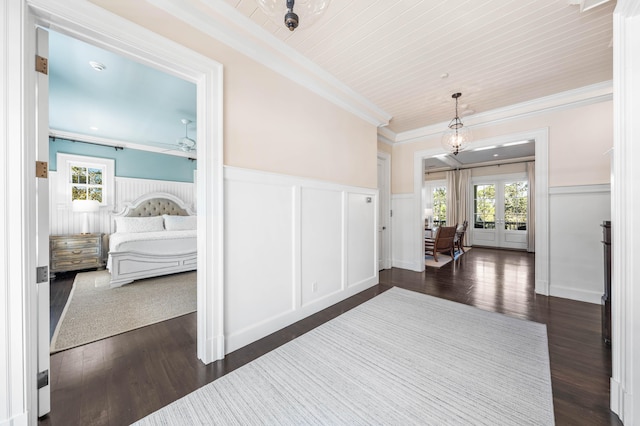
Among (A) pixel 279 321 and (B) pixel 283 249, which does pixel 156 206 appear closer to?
(B) pixel 283 249

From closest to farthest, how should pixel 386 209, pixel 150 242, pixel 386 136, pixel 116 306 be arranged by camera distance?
pixel 116 306, pixel 150 242, pixel 386 136, pixel 386 209

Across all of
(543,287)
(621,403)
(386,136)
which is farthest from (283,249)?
(543,287)

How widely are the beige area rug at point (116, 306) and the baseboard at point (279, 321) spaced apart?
1.10 metres

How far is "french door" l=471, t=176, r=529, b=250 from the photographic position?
703 cm

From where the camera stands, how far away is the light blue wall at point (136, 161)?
4.74m

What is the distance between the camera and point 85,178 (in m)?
4.96

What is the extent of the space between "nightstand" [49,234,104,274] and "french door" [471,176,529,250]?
1007 cm

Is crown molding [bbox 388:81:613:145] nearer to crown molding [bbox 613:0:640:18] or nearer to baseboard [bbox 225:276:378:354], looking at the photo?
crown molding [bbox 613:0:640:18]

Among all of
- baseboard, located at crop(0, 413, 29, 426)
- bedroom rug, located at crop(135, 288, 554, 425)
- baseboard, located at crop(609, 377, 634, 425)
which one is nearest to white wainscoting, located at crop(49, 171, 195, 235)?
baseboard, located at crop(0, 413, 29, 426)

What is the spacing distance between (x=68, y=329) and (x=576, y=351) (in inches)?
183

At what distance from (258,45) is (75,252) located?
5.13 metres

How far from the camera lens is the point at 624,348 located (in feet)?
4.29

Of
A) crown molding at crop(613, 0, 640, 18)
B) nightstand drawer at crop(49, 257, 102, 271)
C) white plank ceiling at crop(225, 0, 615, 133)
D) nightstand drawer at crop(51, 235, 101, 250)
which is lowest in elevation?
nightstand drawer at crop(49, 257, 102, 271)

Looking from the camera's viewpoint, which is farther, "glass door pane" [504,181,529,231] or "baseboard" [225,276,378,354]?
"glass door pane" [504,181,529,231]
